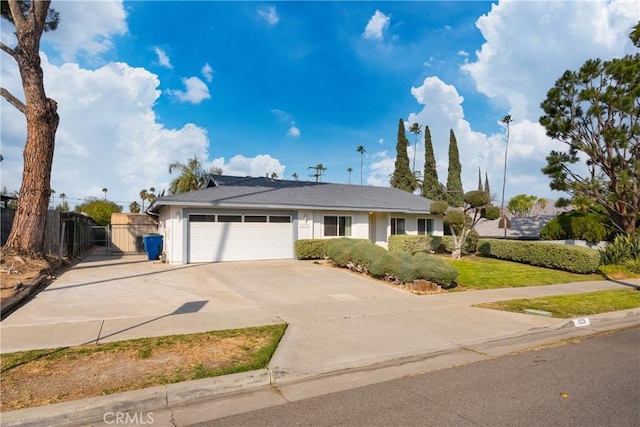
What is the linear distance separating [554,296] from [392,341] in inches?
271

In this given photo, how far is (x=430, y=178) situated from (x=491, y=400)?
45748 millimetres

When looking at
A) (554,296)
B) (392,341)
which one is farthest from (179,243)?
(554,296)

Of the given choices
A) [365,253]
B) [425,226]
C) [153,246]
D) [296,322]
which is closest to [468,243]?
[425,226]

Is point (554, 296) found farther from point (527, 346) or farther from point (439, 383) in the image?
point (439, 383)

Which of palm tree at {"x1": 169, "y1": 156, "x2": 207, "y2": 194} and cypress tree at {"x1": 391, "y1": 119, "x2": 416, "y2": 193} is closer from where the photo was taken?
palm tree at {"x1": 169, "y1": 156, "x2": 207, "y2": 194}

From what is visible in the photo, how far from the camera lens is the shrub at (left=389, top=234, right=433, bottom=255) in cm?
2058

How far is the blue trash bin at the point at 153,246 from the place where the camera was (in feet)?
60.8

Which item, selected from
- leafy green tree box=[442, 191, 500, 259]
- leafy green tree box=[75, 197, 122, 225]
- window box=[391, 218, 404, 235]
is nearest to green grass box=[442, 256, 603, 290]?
leafy green tree box=[442, 191, 500, 259]

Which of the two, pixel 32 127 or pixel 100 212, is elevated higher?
pixel 32 127

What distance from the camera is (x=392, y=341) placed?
20.7 ft

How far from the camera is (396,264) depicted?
38.6 feet

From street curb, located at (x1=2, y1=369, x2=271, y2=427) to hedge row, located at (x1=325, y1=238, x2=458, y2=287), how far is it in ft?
24.1

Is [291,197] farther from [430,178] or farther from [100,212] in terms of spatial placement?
[430,178]

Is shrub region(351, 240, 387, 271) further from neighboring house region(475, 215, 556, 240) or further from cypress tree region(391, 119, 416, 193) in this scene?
cypress tree region(391, 119, 416, 193)
